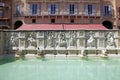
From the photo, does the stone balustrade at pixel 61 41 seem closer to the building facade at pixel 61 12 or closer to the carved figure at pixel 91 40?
the carved figure at pixel 91 40

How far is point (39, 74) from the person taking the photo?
15789 millimetres

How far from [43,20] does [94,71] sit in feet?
96.4

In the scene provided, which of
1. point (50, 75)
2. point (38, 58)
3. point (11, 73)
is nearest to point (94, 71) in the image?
point (50, 75)

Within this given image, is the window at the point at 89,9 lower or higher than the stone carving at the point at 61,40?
higher

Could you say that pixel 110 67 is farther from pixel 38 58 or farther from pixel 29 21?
pixel 29 21

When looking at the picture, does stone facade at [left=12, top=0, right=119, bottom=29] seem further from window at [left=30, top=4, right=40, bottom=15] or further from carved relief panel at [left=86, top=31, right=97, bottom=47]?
carved relief panel at [left=86, top=31, right=97, bottom=47]

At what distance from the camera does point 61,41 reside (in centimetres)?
2395

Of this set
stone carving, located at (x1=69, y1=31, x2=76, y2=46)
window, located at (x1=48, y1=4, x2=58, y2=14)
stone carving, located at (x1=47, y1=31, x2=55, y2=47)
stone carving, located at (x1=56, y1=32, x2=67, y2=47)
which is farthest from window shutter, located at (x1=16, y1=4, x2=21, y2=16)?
stone carving, located at (x1=69, y1=31, x2=76, y2=46)

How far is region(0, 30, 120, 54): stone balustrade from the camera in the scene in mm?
23625

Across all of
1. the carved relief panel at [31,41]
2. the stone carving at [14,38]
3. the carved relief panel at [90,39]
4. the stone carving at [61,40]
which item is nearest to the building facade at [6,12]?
the stone carving at [14,38]

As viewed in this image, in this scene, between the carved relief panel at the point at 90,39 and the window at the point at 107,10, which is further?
the window at the point at 107,10

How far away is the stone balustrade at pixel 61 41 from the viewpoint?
930 inches

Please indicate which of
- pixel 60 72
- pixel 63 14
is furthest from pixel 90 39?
pixel 63 14

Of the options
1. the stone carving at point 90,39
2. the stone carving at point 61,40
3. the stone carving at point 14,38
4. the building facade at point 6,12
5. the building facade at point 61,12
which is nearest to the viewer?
the stone carving at point 90,39
